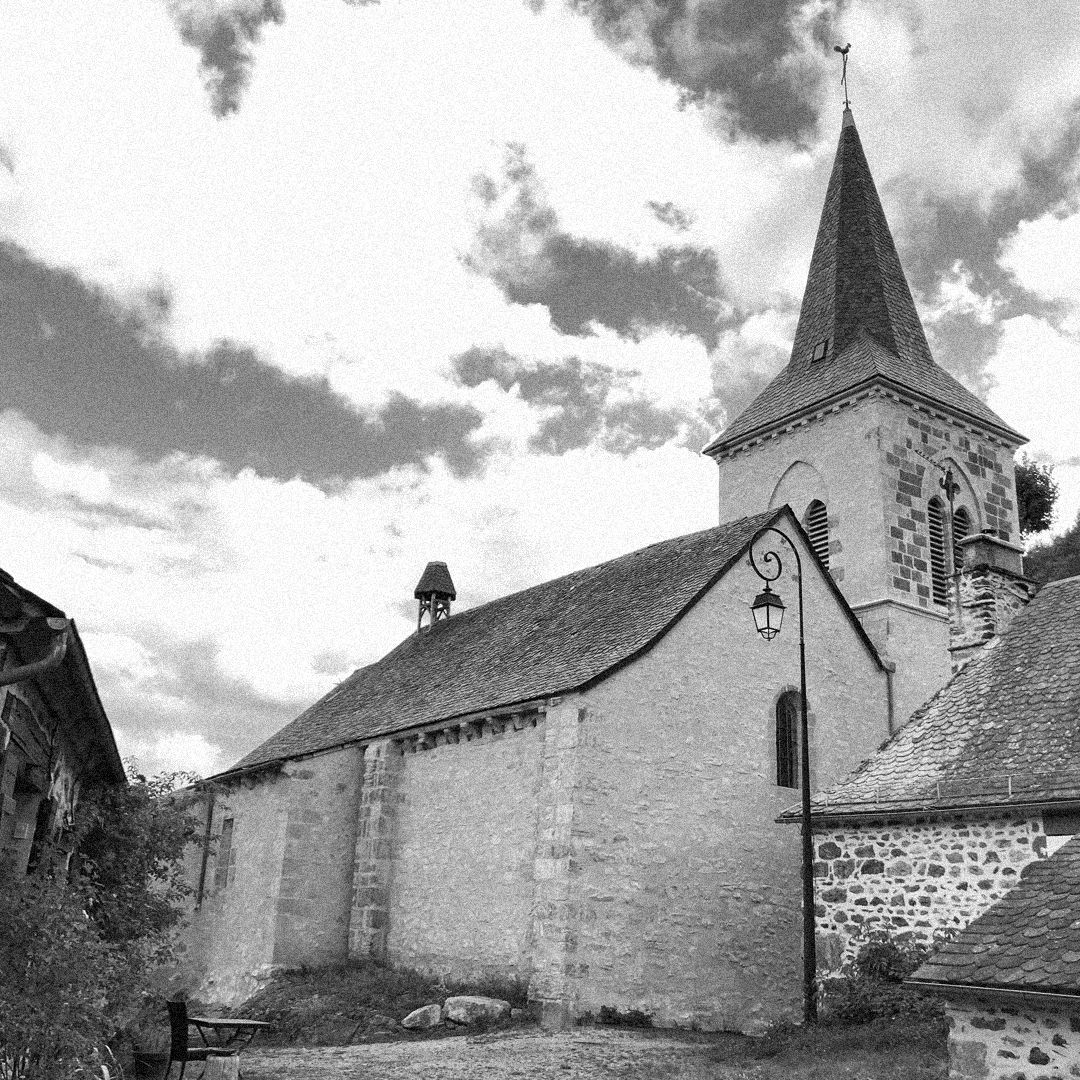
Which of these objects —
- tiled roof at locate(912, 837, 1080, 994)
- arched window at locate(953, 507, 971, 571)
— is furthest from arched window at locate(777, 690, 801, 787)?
arched window at locate(953, 507, 971, 571)

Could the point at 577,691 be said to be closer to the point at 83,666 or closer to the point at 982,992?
the point at 982,992

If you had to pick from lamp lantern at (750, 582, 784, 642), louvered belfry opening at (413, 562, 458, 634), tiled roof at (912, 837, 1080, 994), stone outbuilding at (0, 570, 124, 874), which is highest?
louvered belfry opening at (413, 562, 458, 634)

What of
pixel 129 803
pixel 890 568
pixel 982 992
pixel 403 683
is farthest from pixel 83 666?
pixel 890 568

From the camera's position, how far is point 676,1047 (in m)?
14.4

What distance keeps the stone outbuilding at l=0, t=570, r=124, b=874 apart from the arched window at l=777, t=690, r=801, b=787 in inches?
430

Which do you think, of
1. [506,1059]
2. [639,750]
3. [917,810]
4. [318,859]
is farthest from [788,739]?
[318,859]

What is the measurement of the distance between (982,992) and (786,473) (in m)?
19.8

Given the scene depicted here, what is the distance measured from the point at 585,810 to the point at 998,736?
18.5 feet

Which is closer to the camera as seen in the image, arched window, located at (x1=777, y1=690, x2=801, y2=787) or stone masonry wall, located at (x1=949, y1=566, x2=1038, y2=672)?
stone masonry wall, located at (x1=949, y1=566, x2=1038, y2=672)

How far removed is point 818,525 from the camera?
27312 millimetres

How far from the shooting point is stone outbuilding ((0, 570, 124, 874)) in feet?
22.8

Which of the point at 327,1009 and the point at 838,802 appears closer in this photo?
the point at 838,802

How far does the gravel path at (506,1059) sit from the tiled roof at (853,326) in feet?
56.1

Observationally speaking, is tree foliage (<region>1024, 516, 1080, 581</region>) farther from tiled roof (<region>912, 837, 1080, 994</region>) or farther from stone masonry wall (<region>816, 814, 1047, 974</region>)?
tiled roof (<region>912, 837, 1080, 994</region>)
